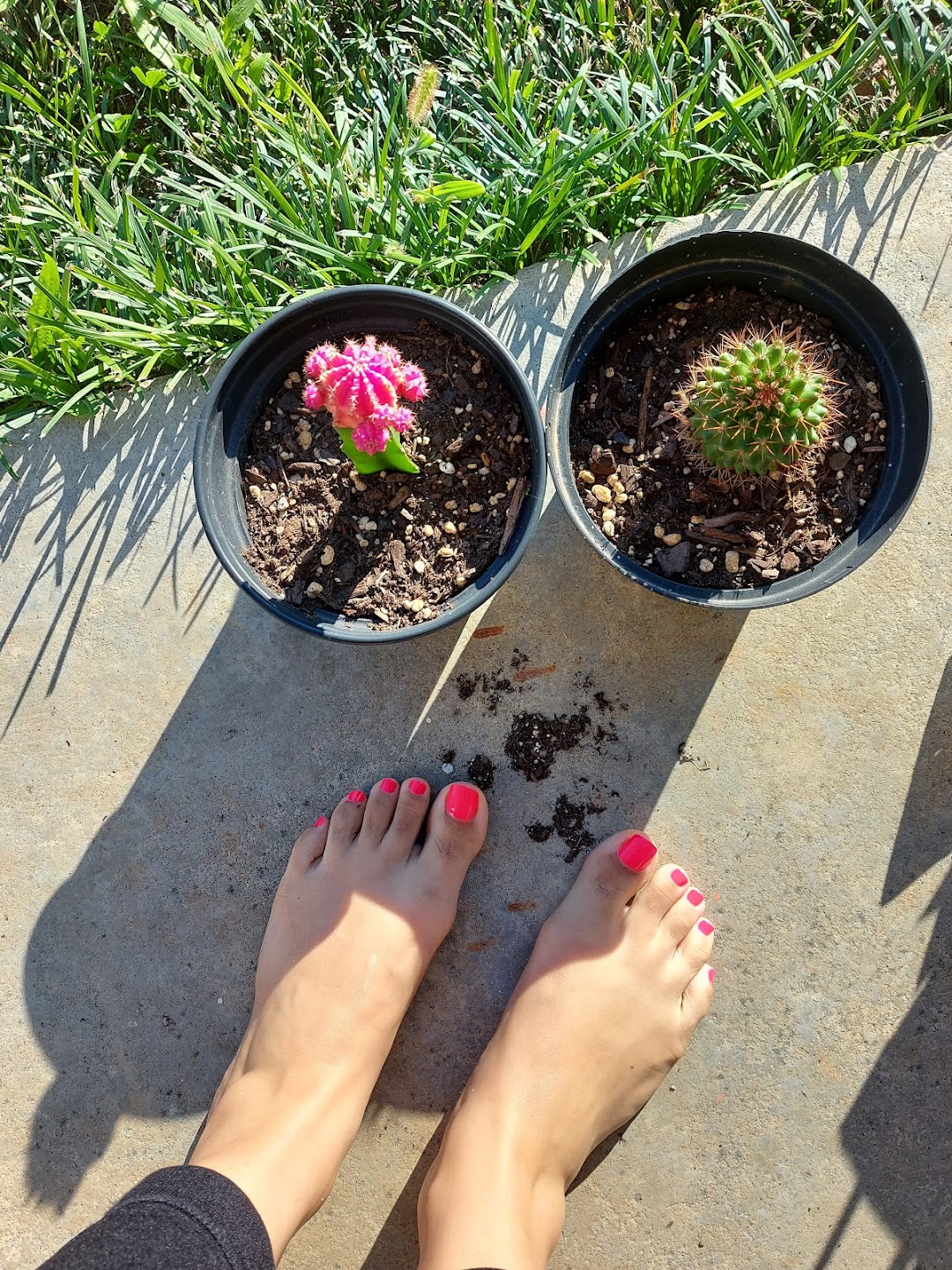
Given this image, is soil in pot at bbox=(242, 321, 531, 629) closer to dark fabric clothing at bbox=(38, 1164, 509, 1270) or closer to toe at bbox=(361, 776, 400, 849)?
toe at bbox=(361, 776, 400, 849)

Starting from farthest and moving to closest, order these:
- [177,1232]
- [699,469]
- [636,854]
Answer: [636,854] → [699,469] → [177,1232]

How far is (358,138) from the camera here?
1.47m

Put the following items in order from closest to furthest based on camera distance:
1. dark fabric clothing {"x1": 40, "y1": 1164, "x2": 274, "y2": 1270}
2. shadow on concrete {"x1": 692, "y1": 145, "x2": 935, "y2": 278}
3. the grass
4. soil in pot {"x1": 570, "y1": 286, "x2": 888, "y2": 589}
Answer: dark fabric clothing {"x1": 40, "y1": 1164, "x2": 274, "y2": 1270}
soil in pot {"x1": 570, "y1": 286, "x2": 888, "y2": 589}
the grass
shadow on concrete {"x1": 692, "y1": 145, "x2": 935, "y2": 278}

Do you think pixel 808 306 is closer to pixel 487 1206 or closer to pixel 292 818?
pixel 292 818

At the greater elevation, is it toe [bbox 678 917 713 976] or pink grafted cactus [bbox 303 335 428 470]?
pink grafted cactus [bbox 303 335 428 470]

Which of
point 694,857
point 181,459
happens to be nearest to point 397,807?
point 694,857

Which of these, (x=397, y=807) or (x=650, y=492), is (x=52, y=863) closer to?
(x=397, y=807)

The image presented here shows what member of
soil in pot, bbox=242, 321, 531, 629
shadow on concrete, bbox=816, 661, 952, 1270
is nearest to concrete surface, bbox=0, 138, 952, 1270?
shadow on concrete, bbox=816, 661, 952, 1270

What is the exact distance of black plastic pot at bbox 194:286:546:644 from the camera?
46.0 inches

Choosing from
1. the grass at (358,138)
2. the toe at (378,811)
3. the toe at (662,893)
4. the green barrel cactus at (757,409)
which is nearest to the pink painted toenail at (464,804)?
the toe at (378,811)

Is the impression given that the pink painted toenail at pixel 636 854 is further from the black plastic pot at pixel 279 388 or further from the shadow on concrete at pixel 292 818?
the black plastic pot at pixel 279 388

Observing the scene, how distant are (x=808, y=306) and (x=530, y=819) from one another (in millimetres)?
972

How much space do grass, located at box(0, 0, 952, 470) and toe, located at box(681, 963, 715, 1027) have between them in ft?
4.39

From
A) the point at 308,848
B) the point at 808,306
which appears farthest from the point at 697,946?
the point at 808,306
